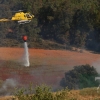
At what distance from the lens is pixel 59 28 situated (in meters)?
44.9

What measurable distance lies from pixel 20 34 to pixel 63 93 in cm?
3603

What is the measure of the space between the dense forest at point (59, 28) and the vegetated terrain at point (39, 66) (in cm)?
227

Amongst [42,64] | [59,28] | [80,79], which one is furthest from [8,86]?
[59,28]

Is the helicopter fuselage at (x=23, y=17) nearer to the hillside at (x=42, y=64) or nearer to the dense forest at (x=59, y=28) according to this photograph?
the hillside at (x=42, y=64)

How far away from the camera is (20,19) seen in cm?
3209

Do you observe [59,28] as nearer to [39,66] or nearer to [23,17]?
[39,66]

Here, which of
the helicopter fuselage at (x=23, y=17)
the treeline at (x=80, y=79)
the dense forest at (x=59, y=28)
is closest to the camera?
the treeline at (x=80, y=79)

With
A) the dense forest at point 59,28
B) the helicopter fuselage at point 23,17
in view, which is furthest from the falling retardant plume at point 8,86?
the dense forest at point 59,28

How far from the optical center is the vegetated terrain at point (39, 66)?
24.9m

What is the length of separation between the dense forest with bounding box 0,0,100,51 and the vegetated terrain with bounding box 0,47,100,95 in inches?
89.5

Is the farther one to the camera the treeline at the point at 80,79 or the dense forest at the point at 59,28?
the dense forest at the point at 59,28

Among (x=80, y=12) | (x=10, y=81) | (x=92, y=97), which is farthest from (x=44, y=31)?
(x=92, y=97)

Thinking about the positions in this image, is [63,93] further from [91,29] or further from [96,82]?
[91,29]

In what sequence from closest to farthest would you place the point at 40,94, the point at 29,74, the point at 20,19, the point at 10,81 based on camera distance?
the point at 40,94 → the point at 10,81 → the point at 29,74 → the point at 20,19
